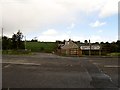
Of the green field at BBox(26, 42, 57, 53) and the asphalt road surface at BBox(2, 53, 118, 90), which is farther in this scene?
the green field at BBox(26, 42, 57, 53)

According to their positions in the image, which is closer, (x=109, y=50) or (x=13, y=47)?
(x=109, y=50)

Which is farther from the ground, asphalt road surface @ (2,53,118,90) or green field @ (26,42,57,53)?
green field @ (26,42,57,53)

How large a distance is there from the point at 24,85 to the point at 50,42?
12298cm

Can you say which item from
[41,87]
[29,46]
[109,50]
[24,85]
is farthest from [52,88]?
[29,46]

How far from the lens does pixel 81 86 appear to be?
11.9m

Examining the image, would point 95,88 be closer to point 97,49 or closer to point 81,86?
point 81,86

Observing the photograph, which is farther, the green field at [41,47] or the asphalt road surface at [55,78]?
the green field at [41,47]

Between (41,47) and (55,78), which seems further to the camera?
(41,47)

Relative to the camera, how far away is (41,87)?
11.4 meters

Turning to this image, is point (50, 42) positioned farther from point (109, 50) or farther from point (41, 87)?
point (41, 87)

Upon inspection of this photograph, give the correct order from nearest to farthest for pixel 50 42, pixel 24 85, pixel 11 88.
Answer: pixel 11 88 → pixel 24 85 → pixel 50 42

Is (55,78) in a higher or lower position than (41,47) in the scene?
lower

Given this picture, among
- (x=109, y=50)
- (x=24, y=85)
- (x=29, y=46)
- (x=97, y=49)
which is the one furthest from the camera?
(x=29, y=46)

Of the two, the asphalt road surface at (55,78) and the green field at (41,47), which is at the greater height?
the green field at (41,47)
